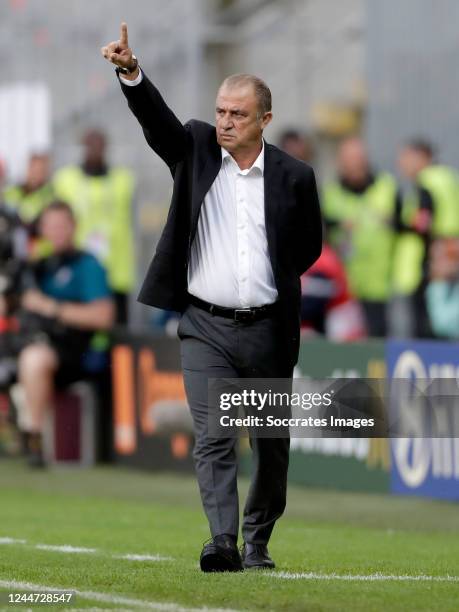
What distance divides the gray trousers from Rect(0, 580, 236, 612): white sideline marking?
2.61 ft

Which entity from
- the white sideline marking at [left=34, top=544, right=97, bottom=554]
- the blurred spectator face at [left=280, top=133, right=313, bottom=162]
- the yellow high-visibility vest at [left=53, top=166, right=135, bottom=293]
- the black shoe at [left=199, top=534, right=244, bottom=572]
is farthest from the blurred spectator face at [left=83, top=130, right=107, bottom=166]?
the black shoe at [left=199, top=534, right=244, bottom=572]

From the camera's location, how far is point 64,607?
6332 mm

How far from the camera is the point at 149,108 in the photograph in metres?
7.31

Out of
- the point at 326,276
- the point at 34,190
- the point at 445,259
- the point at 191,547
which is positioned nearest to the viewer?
the point at 191,547

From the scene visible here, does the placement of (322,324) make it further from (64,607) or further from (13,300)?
(64,607)

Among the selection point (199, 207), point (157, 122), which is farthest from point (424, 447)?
point (157, 122)

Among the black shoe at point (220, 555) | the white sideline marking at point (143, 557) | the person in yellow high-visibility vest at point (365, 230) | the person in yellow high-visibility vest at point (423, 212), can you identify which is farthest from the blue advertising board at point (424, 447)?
the black shoe at point (220, 555)

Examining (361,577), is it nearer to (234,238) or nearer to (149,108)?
(234,238)

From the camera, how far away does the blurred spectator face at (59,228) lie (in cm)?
1457

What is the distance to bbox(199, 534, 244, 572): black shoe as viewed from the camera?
732cm

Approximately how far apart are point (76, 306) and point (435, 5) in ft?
15.3

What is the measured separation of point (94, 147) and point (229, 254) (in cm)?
846

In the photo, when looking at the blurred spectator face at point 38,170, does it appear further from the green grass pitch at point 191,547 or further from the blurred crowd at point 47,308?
the green grass pitch at point 191,547

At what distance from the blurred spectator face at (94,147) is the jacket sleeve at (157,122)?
27.1 feet
